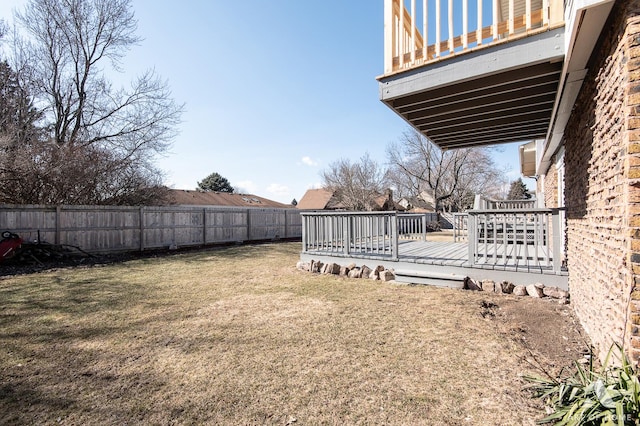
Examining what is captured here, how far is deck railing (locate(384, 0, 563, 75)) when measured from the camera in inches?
101

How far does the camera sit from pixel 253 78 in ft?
34.1

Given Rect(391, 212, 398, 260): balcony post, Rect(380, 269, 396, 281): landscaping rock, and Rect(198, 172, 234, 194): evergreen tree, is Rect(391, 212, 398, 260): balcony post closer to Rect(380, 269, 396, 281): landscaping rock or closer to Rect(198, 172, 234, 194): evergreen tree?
Rect(380, 269, 396, 281): landscaping rock

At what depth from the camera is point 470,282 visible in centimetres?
500

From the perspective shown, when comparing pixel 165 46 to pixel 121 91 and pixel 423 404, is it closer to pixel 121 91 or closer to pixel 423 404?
pixel 121 91

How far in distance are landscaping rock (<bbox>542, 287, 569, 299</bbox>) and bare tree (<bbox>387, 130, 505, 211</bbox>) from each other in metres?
21.2

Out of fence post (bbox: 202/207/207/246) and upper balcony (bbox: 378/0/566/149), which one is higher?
upper balcony (bbox: 378/0/566/149)

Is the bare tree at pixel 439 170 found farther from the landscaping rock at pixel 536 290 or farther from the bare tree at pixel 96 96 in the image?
the landscaping rock at pixel 536 290

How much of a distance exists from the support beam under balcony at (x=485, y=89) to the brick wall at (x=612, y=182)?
335 mm

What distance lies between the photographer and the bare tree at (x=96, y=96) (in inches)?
446

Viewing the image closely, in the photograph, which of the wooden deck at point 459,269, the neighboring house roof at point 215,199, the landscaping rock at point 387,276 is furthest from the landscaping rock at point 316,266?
the neighboring house roof at point 215,199

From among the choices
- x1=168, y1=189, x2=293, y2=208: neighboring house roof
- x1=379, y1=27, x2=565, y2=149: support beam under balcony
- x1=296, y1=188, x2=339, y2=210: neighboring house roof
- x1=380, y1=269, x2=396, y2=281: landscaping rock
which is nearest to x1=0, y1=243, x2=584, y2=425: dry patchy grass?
x1=380, y1=269, x2=396, y2=281: landscaping rock

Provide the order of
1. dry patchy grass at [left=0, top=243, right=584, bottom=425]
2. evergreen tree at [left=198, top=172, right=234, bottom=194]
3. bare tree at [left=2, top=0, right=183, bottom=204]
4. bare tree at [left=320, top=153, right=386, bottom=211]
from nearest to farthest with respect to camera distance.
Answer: dry patchy grass at [left=0, top=243, right=584, bottom=425], bare tree at [left=2, top=0, right=183, bottom=204], bare tree at [left=320, top=153, right=386, bottom=211], evergreen tree at [left=198, top=172, right=234, bottom=194]

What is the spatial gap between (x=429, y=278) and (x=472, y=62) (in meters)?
3.69

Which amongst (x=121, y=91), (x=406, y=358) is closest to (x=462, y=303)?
(x=406, y=358)
